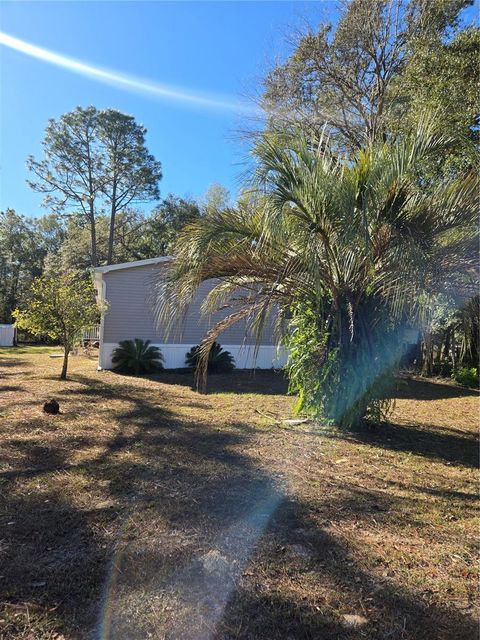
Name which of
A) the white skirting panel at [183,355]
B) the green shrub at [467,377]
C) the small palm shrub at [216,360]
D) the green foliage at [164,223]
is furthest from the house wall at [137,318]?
the green foliage at [164,223]

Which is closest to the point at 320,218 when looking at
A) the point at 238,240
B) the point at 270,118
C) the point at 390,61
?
the point at 238,240

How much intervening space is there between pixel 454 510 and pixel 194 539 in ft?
7.44

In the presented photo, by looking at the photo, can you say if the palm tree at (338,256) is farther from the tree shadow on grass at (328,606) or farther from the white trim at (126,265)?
the white trim at (126,265)

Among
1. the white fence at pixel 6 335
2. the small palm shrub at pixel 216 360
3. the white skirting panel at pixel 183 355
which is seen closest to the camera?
the white skirting panel at pixel 183 355

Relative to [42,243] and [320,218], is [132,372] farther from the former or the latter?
[42,243]

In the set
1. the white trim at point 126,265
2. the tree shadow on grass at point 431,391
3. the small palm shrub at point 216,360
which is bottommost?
the tree shadow on grass at point 431,391

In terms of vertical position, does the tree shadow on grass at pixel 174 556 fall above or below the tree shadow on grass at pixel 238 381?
below

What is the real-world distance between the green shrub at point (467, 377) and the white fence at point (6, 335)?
22915 mm

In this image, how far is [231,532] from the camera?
3.25m

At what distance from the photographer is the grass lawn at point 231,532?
2.33 m

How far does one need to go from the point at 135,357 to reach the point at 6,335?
15.8 meters

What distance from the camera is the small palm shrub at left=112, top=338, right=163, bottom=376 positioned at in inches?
547

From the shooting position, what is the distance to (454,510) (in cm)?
391

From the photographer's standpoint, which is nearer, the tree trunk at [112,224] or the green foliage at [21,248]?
the tree trunk at [112,224]
